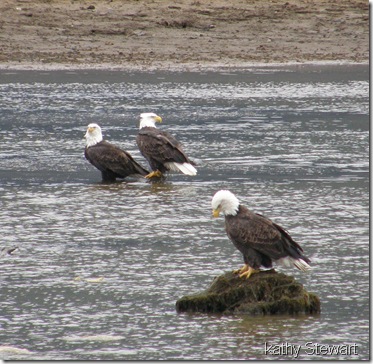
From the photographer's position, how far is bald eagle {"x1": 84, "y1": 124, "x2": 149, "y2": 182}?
12336 millimetres

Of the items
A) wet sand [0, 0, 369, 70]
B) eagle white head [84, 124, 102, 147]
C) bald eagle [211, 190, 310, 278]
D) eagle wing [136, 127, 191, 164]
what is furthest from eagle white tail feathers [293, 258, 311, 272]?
wet sand [0, 0, 369, 70]

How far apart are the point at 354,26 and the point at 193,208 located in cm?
1456

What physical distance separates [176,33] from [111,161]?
11.5 metres

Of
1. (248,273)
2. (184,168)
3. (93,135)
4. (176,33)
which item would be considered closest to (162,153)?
(184,168)

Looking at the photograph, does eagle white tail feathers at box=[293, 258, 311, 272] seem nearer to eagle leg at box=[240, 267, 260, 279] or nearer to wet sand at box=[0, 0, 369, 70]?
eagle leg at box=[240, 267, 260, 279]

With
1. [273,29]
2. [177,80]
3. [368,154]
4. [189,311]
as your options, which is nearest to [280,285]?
[189,311]

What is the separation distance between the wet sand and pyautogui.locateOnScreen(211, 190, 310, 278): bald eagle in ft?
46.2

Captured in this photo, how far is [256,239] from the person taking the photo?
7645 millimetres

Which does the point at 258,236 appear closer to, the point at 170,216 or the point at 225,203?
the point at 225,203

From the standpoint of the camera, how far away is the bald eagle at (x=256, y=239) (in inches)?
301

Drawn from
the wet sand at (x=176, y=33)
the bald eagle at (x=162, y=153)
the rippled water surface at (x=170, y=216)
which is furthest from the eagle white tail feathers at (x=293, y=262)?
the wet sand at (x=176, y=33)

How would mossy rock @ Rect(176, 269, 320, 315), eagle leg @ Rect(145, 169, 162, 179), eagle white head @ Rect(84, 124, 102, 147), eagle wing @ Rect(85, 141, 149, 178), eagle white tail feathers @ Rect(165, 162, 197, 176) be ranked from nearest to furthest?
1. mossy rock @ Rect(176, 269, 320, 315)
2. eagle white tail feathers @ Rect(165, 162, 197, 176)
3. eagle wing @ Rect(85, 141, 149, 178)
4. eagle leg @ Rect(145, 169, 162, 179)
5. eagle white head @ Rect(84, 124, 102, 147)

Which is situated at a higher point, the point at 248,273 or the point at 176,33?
the point at 176,33

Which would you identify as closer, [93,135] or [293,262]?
[293,262]
